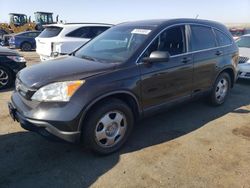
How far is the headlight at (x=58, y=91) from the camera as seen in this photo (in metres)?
3.39

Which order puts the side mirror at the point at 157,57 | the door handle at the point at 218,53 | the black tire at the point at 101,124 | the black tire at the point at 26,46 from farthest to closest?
the black tire at the point at 26,46 < the door handle at the point at 218,53 < the side mirror at the point at 157,57 < the black tire at the point at 101,124

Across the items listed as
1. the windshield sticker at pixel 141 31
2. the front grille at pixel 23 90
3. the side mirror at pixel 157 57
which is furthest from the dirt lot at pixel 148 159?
the windshield sticker at pixel 141 31

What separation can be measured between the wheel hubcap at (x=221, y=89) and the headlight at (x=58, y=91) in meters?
3.29

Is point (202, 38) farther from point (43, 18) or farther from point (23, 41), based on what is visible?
point (43, 18)

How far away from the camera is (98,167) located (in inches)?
140

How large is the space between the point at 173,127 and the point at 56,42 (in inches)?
205

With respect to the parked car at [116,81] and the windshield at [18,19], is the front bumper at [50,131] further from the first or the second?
Answer: the windshield at [18,19]

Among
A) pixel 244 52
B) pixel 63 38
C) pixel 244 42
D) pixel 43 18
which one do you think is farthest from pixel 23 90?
pixel 43 18

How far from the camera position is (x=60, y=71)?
375 cm

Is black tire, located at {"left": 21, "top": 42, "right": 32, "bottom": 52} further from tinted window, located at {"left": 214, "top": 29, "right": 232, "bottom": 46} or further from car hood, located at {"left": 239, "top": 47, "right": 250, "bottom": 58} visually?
tinted window, located at {"left": 214, "top": 29, "right": 232, "bottom": 46}

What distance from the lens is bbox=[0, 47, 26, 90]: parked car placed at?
7.29 meters

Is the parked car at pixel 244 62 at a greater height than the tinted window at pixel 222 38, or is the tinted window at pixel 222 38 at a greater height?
the tinted window at pixel 222 38

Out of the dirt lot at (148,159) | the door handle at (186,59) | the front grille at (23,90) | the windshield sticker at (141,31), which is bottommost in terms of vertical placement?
the dirt lot at (148,159)

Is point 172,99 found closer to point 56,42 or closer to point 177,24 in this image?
point 177,24
